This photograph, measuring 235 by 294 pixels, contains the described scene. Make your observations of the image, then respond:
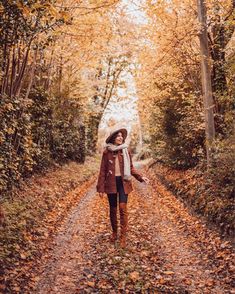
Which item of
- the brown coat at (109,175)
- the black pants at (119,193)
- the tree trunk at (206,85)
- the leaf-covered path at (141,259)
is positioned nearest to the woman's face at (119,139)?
the brown coat at (109,175)

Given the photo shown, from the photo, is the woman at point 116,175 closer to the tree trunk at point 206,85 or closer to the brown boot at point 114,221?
the brown boot at point 114,221

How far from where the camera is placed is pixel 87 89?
20391mm

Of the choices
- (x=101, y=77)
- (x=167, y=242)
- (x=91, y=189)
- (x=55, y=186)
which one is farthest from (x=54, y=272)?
(x=101, y=77)

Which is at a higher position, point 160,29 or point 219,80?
point 160,29

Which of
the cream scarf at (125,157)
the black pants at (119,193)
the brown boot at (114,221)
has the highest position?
the cream scarf at (125,157)

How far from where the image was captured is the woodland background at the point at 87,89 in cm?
759

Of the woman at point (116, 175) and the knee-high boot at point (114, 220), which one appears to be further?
the knee-high boot at point (114, 220)

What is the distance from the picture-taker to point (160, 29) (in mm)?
11781

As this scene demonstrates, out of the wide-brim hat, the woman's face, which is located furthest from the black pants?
the wide-brim hat

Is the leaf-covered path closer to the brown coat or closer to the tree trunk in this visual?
the brown coat

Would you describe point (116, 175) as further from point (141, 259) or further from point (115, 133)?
point (141, 259)

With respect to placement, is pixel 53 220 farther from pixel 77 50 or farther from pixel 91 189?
pixel 77 50

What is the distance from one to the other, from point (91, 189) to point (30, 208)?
19.8 ft

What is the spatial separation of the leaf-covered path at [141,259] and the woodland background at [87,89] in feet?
2.26
